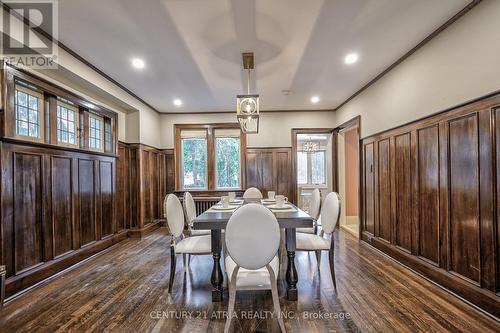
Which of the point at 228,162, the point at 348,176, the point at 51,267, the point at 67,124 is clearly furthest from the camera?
the point at 228,162

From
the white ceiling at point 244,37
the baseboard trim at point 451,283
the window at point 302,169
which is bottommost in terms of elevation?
the baseboard trim at point 451,283

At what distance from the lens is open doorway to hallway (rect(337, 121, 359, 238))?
5574 mm

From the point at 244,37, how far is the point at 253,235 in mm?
2104

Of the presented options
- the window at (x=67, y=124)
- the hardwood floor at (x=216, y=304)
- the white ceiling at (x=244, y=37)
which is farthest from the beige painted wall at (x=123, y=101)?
the hardwood floor at (x=216, y=304)

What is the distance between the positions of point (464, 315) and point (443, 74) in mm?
2288

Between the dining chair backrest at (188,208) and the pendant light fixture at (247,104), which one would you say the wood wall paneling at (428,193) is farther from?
the dining chair backrest at (188,208)

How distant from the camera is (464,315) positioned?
2.01 metres

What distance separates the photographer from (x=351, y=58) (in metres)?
3.10

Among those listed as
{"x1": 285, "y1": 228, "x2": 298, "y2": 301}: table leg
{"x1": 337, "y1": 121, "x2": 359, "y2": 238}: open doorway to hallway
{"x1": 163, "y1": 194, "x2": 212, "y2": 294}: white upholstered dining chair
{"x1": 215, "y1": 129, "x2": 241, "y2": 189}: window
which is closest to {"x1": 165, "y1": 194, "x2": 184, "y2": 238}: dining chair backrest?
{"x1": 163, "y1": 194, "x2": 212, "y2": 294}: white upholstered dining chair

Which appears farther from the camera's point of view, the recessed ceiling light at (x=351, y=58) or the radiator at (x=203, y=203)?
the radiator at (x=203, y=203)

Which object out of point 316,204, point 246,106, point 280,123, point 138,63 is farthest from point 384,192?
point 138,63

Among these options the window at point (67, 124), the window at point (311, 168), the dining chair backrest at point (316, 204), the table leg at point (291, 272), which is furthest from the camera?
the window at point (311, 168)

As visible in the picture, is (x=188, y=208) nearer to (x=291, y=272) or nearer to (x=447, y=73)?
(x=291, y=272)

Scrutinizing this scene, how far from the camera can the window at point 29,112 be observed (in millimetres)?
2520
